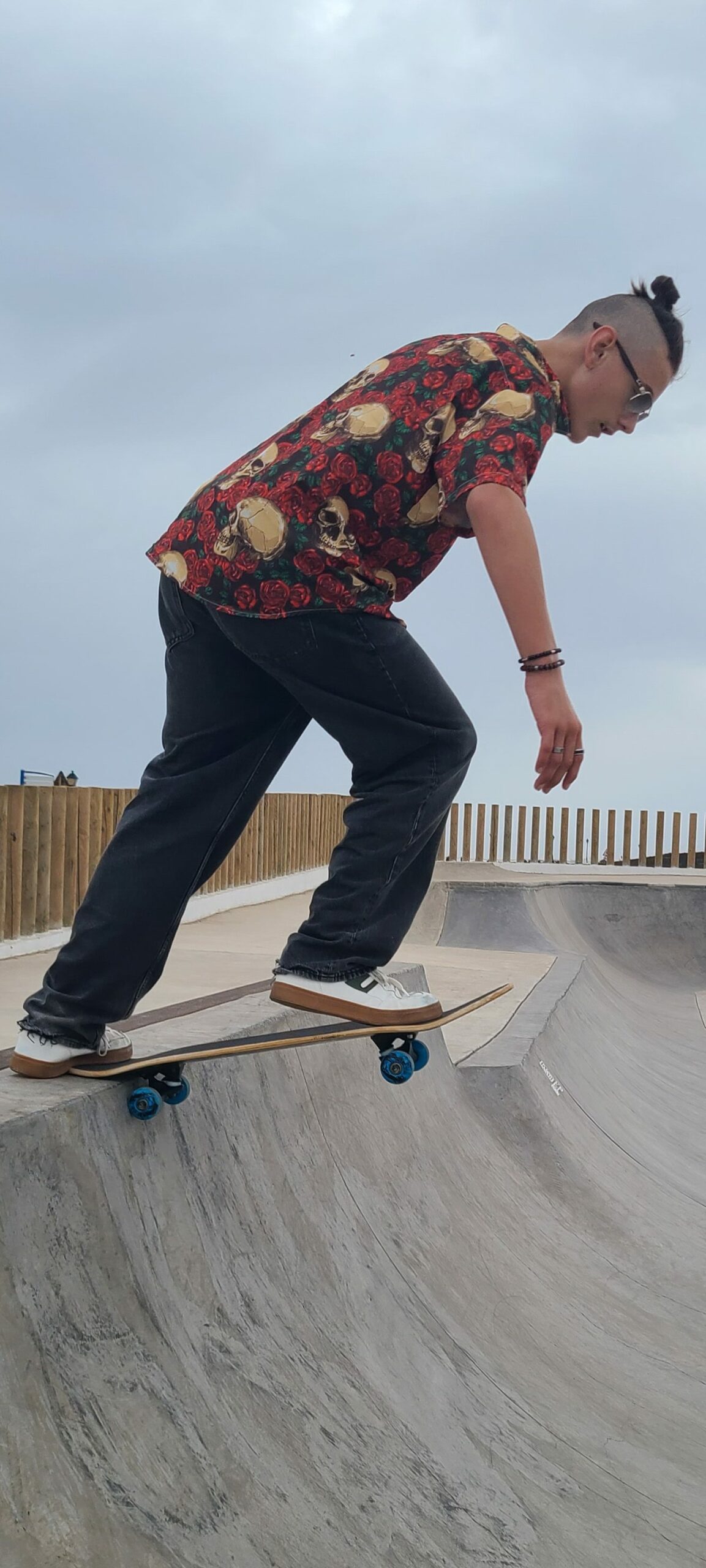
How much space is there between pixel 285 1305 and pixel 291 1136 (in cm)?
57

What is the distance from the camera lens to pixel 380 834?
2.31 metres

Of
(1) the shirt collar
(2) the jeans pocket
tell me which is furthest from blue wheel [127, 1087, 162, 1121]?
(1) the shirt collar

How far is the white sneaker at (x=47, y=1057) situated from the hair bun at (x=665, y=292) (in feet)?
6.39

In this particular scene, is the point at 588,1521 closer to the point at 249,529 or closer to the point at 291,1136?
the point at 291,1136

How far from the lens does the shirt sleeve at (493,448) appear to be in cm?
201

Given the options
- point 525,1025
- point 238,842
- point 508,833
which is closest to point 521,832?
point 508,833

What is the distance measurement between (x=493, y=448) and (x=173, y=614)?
79cm

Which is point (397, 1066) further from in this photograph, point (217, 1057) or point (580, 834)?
point (580, 834)

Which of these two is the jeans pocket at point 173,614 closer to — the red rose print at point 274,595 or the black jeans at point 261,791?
the black jeans at point 261,791

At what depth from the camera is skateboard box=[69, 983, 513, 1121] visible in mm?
2248

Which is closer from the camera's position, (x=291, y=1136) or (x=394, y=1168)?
(x=291, y=1136)

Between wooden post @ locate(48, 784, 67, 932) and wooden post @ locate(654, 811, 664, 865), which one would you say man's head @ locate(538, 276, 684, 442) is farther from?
wooden post @ locate(654, 811, 664, 865)

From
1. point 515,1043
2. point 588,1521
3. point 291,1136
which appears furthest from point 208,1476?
point 515,1043

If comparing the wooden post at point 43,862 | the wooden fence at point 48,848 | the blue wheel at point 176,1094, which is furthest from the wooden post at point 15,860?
the blue wheel at point 176,1094
